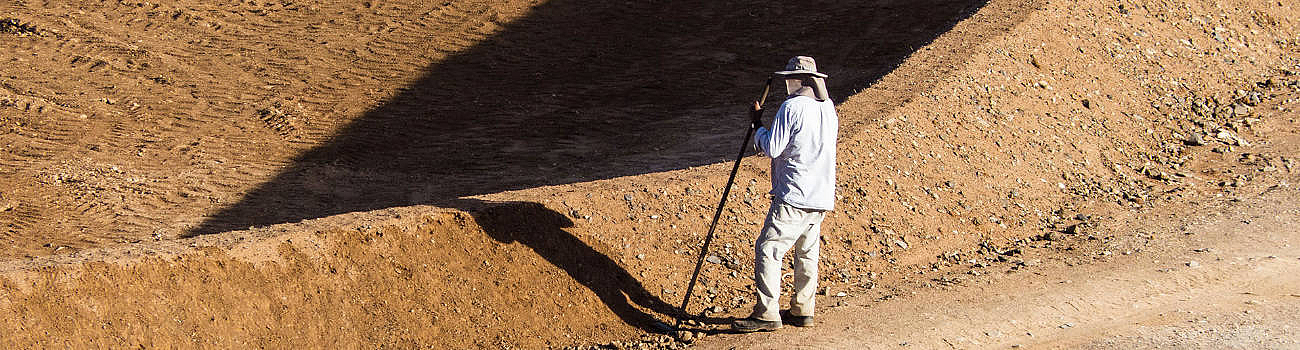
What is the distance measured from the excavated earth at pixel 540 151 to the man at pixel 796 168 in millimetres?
776

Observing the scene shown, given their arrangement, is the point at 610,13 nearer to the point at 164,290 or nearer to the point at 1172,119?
the point at 1172,119

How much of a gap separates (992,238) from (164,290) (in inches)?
236

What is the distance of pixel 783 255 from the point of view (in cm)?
606

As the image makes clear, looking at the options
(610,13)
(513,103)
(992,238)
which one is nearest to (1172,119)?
(992,238)

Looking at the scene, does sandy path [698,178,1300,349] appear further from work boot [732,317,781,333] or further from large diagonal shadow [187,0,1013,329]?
large diagonal shadow [187,0,1013,329]

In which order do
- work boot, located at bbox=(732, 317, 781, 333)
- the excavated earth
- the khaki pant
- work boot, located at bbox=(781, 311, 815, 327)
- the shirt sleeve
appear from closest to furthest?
1. the shirt sleeve
2. the khaki pant
3. work boot, located at bbox=(732, 317, 781, 333)
4. work boot, located at bbox=(781, 311, 815, 327)
5. the excavated earth

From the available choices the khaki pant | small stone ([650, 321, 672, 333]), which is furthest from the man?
small stone ([650, 321, 672, 333])

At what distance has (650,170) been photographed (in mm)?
11094

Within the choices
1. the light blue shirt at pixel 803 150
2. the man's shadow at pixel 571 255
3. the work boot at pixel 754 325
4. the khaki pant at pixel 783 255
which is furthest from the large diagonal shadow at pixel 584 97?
the light blue shirt at pixel 803 150

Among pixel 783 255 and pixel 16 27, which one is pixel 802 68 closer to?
pixel 783 255

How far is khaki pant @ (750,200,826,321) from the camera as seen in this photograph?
5941mm

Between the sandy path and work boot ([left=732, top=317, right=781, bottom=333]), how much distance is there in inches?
2.1

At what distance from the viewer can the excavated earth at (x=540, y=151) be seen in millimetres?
6590

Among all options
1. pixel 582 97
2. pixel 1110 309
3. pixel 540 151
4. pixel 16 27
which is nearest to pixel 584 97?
pixel 582 97
